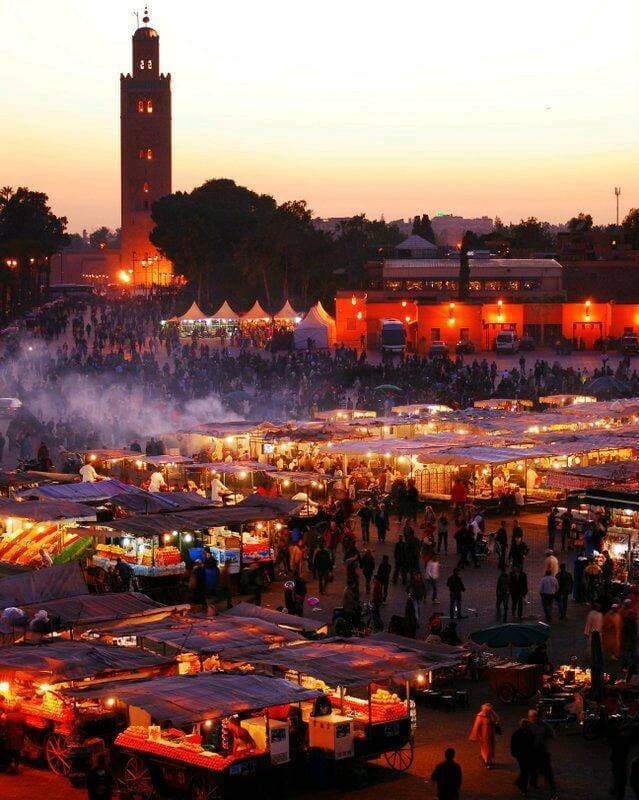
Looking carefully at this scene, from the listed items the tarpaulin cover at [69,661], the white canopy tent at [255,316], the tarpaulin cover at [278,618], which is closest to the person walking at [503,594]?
the tarpaulin cover at [278,618]

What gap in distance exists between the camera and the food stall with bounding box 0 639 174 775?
524 inches

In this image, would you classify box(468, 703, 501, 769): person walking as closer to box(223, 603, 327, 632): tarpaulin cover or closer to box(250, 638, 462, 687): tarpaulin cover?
box(250, 638, 462, 687): tarpaulin cover

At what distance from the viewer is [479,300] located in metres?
66.8

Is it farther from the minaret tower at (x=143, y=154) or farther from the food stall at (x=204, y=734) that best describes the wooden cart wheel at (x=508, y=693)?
the minaret tower at (x=143, y=154)

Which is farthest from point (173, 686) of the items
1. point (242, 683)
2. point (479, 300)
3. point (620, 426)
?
point (479, 300)

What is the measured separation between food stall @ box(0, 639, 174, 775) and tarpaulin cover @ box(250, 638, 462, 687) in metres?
1.23

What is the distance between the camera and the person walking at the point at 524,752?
13039 mm

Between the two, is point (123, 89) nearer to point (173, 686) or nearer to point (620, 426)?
point (620, 426)

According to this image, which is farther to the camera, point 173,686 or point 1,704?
point 1,704

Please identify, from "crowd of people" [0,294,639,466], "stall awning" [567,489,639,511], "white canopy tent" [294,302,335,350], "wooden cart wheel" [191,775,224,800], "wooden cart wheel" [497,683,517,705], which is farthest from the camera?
"white canopy tent" [294,302,335,350]

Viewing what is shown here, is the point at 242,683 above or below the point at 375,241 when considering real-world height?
below

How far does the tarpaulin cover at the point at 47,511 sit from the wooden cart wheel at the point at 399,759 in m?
9.78

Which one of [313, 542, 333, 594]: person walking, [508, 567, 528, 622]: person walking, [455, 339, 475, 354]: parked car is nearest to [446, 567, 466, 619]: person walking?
[508, 567, 528, 622]: person walking

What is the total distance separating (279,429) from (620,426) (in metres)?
8.41
